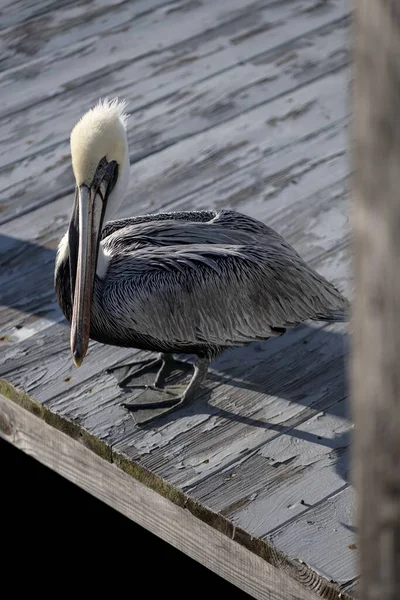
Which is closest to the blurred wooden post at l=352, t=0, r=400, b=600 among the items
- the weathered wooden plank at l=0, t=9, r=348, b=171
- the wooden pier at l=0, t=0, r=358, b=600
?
the wooden pier at l=0, t=0, r=358, b=600

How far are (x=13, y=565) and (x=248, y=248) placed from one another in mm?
1997

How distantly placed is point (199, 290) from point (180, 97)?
6.65 feet

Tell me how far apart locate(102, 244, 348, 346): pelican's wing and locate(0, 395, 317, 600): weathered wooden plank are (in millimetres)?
415

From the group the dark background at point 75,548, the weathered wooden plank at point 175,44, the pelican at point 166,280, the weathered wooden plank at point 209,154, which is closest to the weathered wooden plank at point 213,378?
the pelican at point 166,280

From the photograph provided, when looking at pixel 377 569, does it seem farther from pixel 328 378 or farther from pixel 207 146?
pixel 207 146

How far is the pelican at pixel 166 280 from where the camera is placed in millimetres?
2908

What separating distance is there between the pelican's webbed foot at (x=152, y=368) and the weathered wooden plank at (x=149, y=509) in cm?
28

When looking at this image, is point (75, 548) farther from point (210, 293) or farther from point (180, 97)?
point (180, 97)

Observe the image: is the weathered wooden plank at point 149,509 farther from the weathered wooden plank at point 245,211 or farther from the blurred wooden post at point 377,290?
the blurred wooden post at point 377,290

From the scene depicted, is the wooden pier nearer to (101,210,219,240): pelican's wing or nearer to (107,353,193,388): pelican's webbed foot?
(107,353,193,388): pelican's webbed foot

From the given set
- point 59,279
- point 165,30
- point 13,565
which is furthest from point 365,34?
point 165,30

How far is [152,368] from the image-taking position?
10.8ft

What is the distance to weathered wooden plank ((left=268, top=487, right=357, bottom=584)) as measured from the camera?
2.46m

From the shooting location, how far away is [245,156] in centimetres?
429
